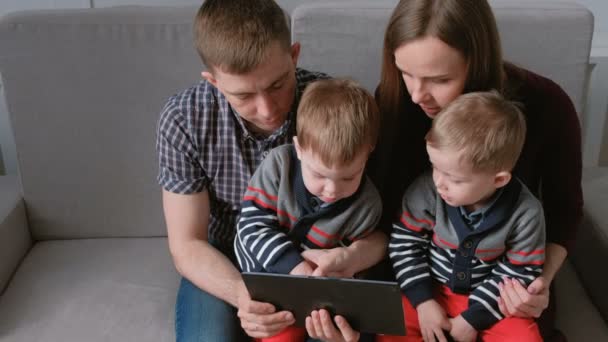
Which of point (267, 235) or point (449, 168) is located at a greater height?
point (449, 168)

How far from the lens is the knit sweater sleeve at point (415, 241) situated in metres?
1.39

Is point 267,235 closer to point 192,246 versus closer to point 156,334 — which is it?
point 192,246

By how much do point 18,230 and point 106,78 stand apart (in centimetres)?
52

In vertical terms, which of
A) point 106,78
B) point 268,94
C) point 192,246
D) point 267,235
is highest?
point 268,94

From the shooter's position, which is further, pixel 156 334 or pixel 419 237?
pixel 156 334

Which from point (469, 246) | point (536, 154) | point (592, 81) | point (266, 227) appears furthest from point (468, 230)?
point (592, 81)

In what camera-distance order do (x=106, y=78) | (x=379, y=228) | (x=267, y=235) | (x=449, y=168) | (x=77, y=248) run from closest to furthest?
(x=449, y=168), (x=267, y=235), (x=379, y=228), (x=106, y=78), (x=77, y=248)

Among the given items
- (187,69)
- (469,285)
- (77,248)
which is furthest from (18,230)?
(469,285)

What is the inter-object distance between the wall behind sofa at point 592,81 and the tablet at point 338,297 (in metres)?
1.24

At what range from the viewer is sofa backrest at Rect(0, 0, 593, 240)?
5.47ft

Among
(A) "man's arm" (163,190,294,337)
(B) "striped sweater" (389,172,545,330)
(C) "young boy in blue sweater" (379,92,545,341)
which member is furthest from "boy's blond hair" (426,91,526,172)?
(A) "man's arm" (163,190,294,337)

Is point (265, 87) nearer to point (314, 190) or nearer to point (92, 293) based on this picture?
point (314, 190)

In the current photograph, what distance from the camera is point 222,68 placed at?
4.22ft

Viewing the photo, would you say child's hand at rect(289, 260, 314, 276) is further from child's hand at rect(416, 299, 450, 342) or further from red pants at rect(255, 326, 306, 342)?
child's hand at rect(416, 299, 450, 342)
